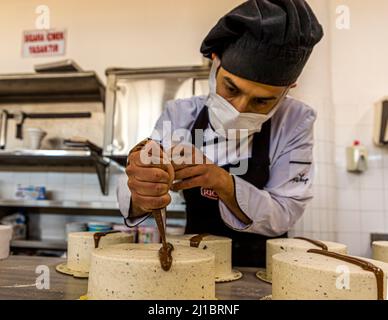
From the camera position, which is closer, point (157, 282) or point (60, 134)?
point (157, 282)

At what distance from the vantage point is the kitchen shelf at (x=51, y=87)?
2.20m

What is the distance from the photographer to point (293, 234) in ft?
7.13

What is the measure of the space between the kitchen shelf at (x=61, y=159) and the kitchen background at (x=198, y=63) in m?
0.06

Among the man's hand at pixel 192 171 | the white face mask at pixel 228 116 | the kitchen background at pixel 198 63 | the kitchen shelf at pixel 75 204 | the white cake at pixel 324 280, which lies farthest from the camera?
the kitchen background at pixel 198 63

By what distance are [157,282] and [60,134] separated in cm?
218

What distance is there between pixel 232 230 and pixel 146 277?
26.9 inches

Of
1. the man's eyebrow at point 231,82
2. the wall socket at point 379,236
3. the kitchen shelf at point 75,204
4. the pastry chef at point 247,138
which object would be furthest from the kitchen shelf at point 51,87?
the wall socket at point 379,236

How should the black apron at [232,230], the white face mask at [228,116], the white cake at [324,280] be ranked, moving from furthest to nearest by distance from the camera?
the black apron at [232,230] < the white face mask at [228,116] < the white cake at [324,280]

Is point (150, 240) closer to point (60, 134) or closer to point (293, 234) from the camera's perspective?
point (293, 234)

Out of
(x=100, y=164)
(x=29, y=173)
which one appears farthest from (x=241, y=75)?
(x=29, y=173)

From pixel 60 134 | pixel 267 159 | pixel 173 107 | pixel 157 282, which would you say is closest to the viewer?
pixel 157 282

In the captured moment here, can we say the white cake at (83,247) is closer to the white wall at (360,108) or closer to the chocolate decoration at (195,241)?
the chocolate decoration at (195,241)

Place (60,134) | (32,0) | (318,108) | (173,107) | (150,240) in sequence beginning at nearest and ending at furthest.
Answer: (173,107) → (150,240) → (318,108) → (60,134) → (32,0)

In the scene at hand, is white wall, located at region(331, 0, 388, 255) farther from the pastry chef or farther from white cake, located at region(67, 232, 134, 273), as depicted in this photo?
white cake, located at region(67, 232, 134, 273)
